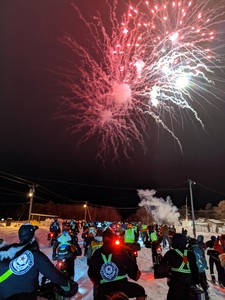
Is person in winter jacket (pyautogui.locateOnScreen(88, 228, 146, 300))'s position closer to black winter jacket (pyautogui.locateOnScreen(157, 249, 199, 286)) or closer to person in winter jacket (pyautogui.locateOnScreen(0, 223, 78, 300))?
person in winter jacket (pyautogui.locateOnScreen(0, 223, 78, 300))

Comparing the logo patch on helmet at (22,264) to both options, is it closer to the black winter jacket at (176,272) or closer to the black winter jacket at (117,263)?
the black winter jacket at (117,263)

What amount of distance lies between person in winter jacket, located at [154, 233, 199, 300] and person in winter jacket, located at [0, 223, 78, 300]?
178cm

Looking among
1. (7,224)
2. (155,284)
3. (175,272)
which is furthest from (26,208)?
(175,272)

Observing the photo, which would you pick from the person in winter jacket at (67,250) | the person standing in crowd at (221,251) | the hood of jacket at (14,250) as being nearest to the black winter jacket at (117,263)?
the hood of jacket at (14,250)

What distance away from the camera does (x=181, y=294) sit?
4172 millimetres

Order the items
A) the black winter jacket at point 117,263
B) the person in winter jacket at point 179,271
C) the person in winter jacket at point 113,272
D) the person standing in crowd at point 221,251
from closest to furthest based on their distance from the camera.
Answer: the person in winter jacket at point 113,272
the black winter jacket at point 117,263
the person in winter jacket at point 179,271
the person standing in crowd at point 221,251

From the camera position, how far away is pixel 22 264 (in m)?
3.03

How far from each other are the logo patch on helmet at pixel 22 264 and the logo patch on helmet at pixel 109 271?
1080 mm

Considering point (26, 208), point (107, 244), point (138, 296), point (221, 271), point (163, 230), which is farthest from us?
point (26, 208)

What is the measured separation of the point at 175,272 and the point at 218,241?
6725mm

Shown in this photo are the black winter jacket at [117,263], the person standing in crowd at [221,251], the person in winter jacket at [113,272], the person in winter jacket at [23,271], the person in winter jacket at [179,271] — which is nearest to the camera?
the person in winter jacket at [23,271]

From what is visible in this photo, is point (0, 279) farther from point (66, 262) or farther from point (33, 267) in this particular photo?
point (66, 262)

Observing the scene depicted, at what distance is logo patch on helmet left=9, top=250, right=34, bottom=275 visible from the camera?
9.85 ft

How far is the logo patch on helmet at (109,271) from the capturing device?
3705mm
